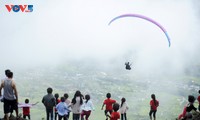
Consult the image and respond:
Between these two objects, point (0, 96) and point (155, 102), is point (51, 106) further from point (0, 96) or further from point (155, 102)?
point (155, 102)

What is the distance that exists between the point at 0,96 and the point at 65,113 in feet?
20.4

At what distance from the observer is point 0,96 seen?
14914mm

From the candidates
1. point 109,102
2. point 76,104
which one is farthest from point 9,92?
point 109,102

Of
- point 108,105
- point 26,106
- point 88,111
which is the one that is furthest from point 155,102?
point 26,106

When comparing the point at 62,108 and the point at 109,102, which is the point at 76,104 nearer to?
the point at 62,108

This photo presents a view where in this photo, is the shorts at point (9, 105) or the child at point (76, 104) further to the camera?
the child at point (76, 104)

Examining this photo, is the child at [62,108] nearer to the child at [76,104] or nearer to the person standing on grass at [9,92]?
the child at [76,104]

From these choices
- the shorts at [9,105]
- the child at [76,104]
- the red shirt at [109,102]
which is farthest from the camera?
the red shirt at [109,102]

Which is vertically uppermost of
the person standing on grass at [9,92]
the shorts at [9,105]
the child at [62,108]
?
the person standing on grass at [9,92]

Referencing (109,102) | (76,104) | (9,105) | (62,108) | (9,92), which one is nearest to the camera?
(9,92)

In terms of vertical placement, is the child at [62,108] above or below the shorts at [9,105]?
below

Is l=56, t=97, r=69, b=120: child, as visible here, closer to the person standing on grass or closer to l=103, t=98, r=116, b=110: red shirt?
l=103, t=98, r=116, b=110: red shirt

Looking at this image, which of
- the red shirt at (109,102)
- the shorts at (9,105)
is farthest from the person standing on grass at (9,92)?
the red shirt at (109,102)

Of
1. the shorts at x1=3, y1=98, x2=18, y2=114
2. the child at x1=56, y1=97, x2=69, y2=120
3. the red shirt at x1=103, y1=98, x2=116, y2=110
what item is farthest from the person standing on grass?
the red shirt at x1=103, y1=98, x2=116, y2=110
